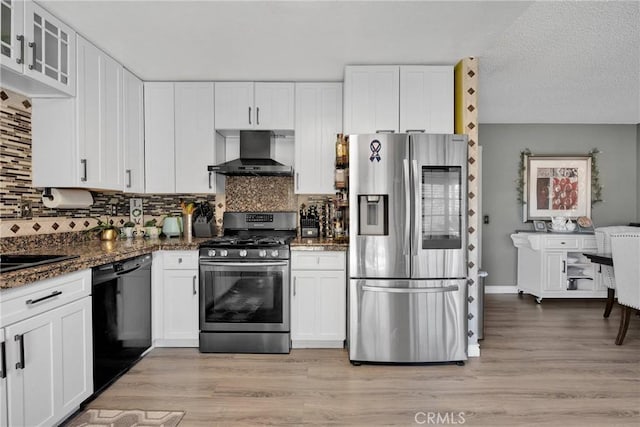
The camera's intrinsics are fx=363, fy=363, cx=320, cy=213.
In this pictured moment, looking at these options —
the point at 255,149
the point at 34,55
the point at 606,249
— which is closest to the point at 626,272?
the point at 606,249

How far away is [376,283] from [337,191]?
0.98 m

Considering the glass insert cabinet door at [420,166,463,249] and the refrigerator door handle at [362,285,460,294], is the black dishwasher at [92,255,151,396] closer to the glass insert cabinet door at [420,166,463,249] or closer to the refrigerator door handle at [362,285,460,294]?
the refrigerator door handle at [362,285,460,294]

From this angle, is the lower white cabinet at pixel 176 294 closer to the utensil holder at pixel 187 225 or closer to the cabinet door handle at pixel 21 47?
the utensil holder at pixel 187 225

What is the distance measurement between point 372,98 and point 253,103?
115cm

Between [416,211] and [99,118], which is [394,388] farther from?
[99,118]

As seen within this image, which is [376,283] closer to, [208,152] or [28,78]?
[208,152]

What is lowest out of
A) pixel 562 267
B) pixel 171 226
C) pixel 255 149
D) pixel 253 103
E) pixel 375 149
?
pixel 562 267

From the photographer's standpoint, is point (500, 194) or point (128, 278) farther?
point (500, 194)

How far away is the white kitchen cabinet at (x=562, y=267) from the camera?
4.79 meters

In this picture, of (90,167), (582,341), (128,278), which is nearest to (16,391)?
(128,278)

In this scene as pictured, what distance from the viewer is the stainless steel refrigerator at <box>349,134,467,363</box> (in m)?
2.80

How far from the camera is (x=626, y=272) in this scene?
→ 327cm

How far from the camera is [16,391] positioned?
64.9 inches

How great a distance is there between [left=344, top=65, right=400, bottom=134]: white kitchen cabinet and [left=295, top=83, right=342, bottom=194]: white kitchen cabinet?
0.35m
